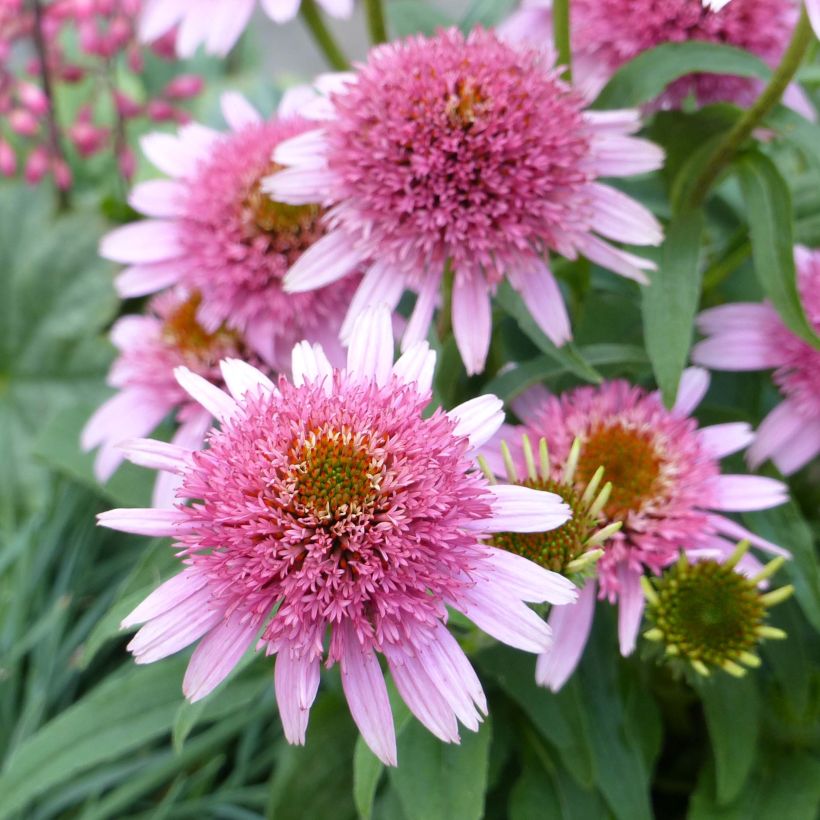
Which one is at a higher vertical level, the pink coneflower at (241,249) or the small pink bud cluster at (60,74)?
the small pink bud cluster at (60,74)

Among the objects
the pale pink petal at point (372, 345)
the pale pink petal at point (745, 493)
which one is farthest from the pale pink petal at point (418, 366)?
the pale pink petal at point (745, 493)

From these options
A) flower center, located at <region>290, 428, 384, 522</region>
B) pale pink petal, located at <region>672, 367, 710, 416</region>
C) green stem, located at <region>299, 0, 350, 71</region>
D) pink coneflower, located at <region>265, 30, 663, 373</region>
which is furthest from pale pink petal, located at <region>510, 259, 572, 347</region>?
green stem, located at <region>299, 0, 350, 71</region>

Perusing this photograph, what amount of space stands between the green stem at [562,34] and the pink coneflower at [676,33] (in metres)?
0.02

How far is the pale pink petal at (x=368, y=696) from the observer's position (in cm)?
51

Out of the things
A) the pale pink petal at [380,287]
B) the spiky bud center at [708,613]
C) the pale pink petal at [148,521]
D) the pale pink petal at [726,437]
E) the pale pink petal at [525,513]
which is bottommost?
the spiky bud center at [708,613]

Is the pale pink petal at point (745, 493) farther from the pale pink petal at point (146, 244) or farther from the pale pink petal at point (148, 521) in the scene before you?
the pale pink petal at point (146, 244)

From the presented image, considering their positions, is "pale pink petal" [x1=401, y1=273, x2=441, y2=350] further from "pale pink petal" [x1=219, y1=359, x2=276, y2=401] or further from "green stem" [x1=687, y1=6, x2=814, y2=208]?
"green stem" [x1=687, y1=6, x2=814, y2=208]

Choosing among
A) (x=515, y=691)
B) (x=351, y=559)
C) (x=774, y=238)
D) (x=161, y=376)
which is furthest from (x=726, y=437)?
(x=161, y=376)

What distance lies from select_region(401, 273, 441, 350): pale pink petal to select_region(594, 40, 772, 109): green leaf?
0.71 feet

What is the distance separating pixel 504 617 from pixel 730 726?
0.34 m

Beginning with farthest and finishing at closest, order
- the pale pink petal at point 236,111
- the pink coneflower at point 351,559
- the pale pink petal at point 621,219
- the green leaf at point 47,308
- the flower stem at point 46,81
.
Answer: the green leaf at point 47,308, the flower stem at point 46,81, the pale pink petal at point 236,111, the pale pink petal at point 621,219, the pink coneflower at point 351,559

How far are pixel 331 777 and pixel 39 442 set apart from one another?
1.55ft

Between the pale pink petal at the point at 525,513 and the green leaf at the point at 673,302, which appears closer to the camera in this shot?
the pale pink petal at the point at 525,513

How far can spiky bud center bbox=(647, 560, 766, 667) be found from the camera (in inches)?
23.6
